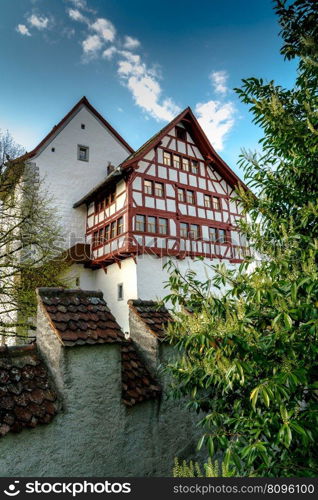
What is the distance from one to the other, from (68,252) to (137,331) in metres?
15.0

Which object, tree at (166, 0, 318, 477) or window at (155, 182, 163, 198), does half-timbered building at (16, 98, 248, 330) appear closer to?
window at (155, 182, 163, 198)

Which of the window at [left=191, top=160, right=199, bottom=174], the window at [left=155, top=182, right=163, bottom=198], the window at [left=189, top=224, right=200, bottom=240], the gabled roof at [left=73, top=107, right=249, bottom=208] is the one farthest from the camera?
the window at [left=191, top=160, right=199, bottom=174]

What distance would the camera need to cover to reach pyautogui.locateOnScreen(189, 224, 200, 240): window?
19594mm

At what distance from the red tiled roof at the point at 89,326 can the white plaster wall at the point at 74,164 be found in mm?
16808

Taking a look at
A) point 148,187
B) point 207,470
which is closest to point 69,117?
point 148,187

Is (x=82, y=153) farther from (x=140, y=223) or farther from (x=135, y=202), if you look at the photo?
Answer: (x=140, y=223)

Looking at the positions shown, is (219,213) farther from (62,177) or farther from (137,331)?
(137,331)

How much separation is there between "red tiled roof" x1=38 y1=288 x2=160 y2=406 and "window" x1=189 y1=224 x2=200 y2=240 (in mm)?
15118

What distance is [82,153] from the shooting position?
2292 cm

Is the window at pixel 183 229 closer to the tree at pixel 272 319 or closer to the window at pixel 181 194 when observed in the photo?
the window at pixel 181 194

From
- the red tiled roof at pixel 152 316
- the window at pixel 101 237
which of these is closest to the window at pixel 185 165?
the window at pixel 101 237

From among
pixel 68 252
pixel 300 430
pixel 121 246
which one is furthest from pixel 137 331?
pixel 68 252

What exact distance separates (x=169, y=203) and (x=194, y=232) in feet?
7.67

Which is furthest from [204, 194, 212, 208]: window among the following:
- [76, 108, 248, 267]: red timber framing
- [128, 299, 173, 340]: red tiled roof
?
[128, 299, 173, 340]: red tiled roof
